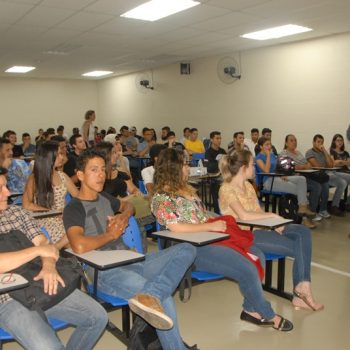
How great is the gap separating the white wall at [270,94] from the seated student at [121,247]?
5785 millimetres

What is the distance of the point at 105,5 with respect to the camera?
4.93 m

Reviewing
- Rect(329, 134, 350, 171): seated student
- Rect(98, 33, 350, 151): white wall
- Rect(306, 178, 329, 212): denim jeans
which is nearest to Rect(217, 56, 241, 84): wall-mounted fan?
Rect(98, 33, 350, 151): white wall

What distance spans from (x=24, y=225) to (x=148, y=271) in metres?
0.66

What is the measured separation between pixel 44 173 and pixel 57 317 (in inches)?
53.0

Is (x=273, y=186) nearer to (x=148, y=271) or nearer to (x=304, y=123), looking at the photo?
(x=304, y=123)

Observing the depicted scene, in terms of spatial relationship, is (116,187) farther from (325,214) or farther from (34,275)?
(325,214)

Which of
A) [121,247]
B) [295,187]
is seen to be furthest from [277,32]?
[121,247]

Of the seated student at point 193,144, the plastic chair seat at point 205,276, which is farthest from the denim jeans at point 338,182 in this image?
the plastic chair seat at point 205,276

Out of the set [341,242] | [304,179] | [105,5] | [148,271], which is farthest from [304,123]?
[148,271]

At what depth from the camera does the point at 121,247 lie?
2.24 metres

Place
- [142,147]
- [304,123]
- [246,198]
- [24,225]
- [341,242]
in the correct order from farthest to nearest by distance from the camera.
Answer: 1. [142,147]
2. [304,123]
3. [341,242]
4. [246,198]
5. [24,225]

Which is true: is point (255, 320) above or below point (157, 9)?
below

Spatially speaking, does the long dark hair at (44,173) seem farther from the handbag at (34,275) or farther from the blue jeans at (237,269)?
the blue jeans at (237,269)

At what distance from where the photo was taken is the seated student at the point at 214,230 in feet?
7.47
